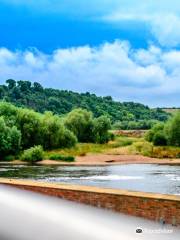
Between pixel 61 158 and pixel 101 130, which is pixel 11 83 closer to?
pixel 101 130

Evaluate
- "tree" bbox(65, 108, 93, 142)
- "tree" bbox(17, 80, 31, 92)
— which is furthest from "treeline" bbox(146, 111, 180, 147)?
"tree" bbox(17, 80, 31, 92)

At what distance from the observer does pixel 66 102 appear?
4252 inches

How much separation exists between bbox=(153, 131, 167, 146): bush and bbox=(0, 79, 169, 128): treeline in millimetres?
27814

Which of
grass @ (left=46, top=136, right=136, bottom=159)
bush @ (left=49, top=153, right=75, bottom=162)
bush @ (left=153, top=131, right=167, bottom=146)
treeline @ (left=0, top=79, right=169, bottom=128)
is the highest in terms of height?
treeline @ (left=0, top=79, right=169, bottom=128)

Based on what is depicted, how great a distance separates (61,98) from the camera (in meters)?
112

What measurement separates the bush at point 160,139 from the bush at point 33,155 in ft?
67.8

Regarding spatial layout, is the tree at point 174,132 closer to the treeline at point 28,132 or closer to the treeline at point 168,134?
the treeline at point 168,134

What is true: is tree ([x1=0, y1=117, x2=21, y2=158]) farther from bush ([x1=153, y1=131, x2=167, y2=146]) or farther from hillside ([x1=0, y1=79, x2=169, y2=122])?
hillside ([x1=0, y1=79, x2=169, y2=122])

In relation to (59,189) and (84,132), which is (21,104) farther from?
(59,189)

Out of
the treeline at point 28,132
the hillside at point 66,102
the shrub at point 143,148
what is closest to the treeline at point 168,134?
the shrub at point 143,148

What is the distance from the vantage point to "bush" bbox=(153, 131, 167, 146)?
6830 centimetres

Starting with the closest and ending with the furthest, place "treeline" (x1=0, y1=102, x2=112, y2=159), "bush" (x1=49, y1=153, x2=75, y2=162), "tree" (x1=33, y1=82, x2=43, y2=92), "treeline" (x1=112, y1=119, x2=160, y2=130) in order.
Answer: "treeline" (x1=0, y1=102, x2=112, y2=159), "bush" (x1=49, y1=153, x2=75, y2=162), "treeline" (x1=112, y1=119, x2=160, y2=130), "tree" (x1=33, y1=82, x2=43, y2=92)

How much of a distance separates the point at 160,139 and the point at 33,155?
22.5 metres

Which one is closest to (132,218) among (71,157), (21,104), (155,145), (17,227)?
(17,227)
